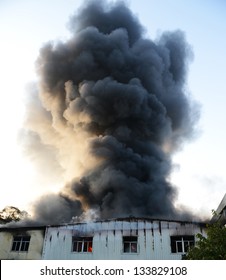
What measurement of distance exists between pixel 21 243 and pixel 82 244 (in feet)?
15.3

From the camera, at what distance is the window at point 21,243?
20.8 m

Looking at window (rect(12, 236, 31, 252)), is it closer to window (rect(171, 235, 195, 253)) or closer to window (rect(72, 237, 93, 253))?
window (rect(72, 237, 93, 253))

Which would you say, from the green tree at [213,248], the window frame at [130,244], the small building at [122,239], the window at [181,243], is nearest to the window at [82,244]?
the small building at [122,239]

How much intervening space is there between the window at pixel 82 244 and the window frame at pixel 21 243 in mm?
3447

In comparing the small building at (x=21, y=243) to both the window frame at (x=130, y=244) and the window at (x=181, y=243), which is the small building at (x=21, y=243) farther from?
the window at (x=181, y=243)

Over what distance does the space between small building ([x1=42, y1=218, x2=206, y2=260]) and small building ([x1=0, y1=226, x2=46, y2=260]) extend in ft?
1.95

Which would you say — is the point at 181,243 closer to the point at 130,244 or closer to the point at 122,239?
the point at 130,244

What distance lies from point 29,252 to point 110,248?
5811mm

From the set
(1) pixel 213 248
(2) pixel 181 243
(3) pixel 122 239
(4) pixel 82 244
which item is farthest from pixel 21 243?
(1) pixel 213 248

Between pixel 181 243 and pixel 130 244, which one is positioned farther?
pixel 130 244

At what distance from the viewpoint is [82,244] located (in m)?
20.1

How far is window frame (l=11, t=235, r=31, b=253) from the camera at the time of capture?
20772 mm
